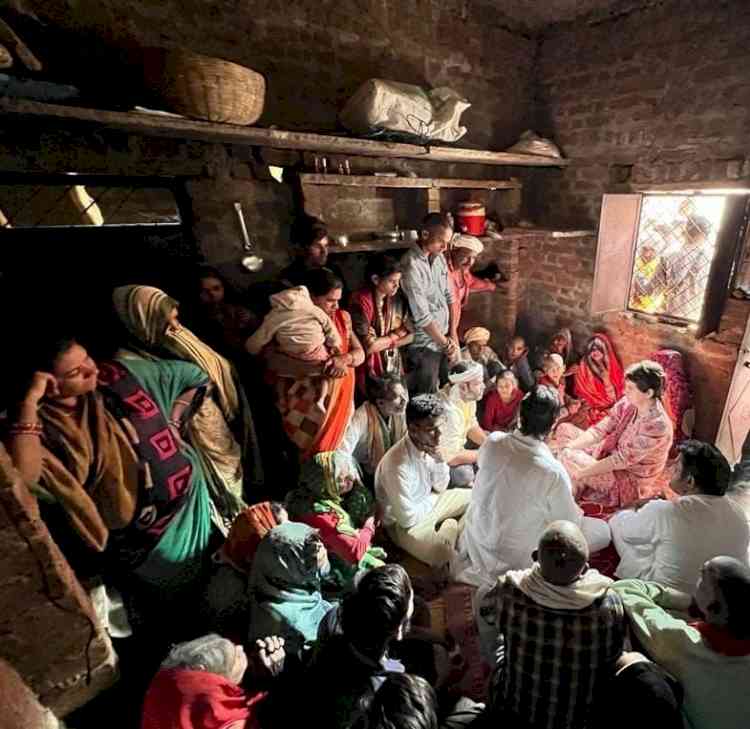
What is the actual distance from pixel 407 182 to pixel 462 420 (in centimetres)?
247

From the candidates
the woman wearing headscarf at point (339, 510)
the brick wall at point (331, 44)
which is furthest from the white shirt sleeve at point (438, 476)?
the brick wall at point (331, 44)

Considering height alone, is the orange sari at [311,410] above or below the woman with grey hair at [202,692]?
above

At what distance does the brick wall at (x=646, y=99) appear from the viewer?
3.71 m

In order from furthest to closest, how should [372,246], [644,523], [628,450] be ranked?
1. [372,246]
2. [628,450]
3. [644,523]

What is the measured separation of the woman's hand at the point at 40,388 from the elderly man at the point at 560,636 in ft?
7.42

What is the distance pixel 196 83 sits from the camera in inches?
88.9

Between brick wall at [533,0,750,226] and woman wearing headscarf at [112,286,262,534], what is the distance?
4689 mm

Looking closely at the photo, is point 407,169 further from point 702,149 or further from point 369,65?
point 702,149

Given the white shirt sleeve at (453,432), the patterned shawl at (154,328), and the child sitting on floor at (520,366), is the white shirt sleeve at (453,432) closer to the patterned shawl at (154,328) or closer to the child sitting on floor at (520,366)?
the child sitting on floor at (520,366)

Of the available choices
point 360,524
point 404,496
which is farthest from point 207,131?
point 360,524

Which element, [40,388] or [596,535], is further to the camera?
[596,535]

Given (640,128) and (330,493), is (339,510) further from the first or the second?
(640,128)

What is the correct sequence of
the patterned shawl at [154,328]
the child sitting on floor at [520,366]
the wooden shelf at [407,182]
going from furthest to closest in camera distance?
1. the child sitting on floor at [520,366]
2. the wooden shelf at [407,182]
3. the patterned shawl at [154,328]

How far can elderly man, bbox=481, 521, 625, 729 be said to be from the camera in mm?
1634
